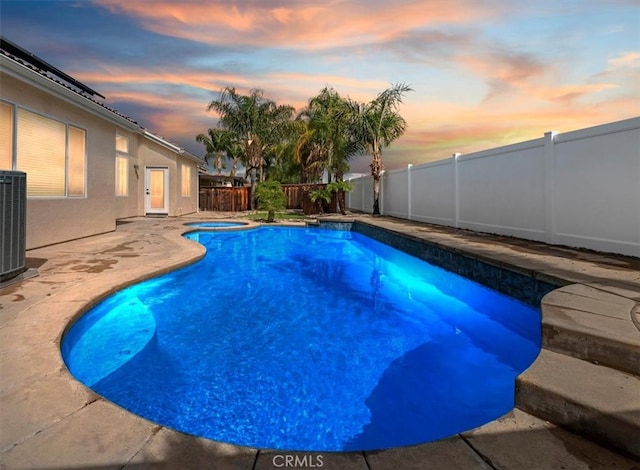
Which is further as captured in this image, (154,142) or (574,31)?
(154,142)

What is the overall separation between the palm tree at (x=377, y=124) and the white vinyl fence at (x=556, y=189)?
6.57 meters

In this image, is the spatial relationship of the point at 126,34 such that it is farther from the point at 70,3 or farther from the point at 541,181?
the point at 541,181

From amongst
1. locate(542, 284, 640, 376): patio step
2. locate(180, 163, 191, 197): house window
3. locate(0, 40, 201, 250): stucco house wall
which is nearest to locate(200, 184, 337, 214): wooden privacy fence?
locate(180, 163, 191, 197): house window

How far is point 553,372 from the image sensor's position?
6.56 feet

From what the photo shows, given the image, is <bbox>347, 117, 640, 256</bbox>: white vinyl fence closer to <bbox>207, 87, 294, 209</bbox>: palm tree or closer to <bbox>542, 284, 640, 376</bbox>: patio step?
<bbox>542, 284, 640, 376</bbox>: patio step

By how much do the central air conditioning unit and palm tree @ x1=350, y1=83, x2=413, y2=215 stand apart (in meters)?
15.6

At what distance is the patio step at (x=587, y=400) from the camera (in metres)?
1.57

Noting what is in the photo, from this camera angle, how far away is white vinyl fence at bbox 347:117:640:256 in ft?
18.5

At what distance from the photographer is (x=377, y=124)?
57.9 ft


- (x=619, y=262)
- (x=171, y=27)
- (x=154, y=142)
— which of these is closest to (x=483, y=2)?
(x=619, y=262)

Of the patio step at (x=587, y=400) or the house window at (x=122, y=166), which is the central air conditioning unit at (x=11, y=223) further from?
the house window at (x=122, y=166)

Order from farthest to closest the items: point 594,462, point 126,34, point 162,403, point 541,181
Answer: point 126,34, point 541,181, point 162,403, point 594,462

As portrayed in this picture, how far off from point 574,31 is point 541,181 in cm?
459

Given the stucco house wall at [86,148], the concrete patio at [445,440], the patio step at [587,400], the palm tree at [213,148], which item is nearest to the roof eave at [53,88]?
the stucco house wall at [86,148]
